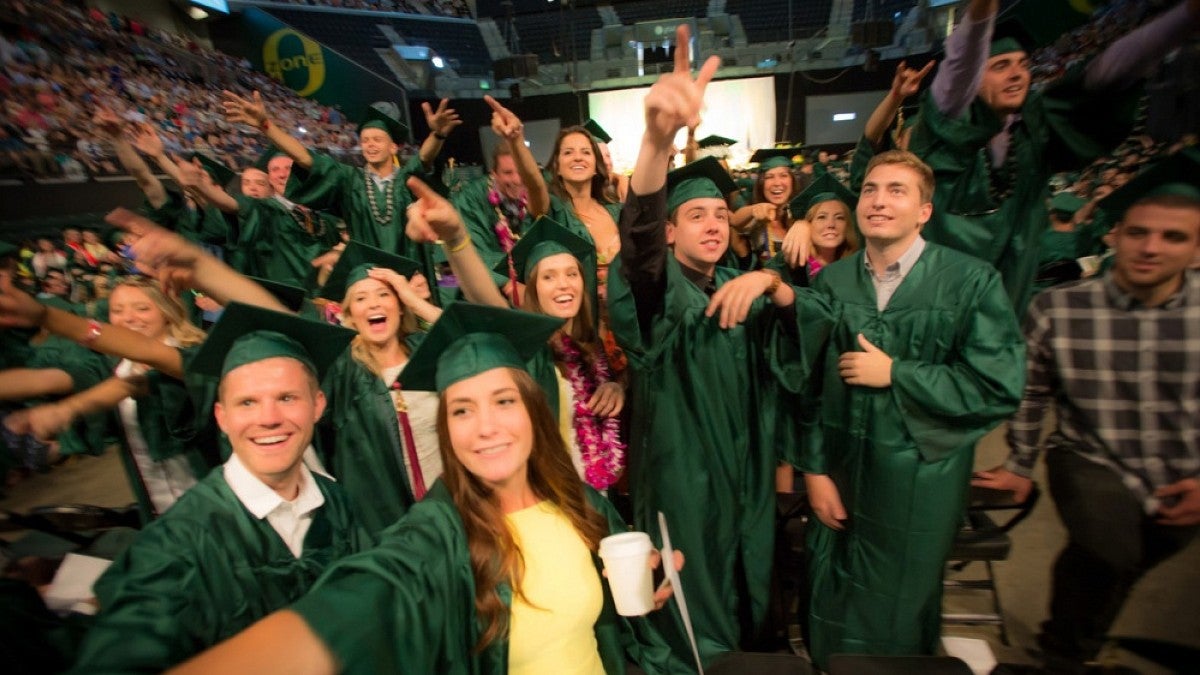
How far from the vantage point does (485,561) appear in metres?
1.37

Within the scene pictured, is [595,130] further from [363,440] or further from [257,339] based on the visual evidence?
[257,339]

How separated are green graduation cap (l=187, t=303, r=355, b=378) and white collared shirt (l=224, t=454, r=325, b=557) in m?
0.29

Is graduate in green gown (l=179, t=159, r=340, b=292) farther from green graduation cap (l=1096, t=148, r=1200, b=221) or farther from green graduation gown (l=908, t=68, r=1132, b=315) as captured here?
green graduation cap (l=1096, t=148, r=1200, b=221)

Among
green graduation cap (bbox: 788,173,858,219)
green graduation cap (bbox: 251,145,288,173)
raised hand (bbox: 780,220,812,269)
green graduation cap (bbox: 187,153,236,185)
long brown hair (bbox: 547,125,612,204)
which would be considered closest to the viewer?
raised hand (bbox: 780,220,812,269)

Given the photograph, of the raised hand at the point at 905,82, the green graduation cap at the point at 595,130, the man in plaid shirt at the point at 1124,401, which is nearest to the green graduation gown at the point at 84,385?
the green graduation cap at the point at 595,130

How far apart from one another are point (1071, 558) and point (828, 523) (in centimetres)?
98

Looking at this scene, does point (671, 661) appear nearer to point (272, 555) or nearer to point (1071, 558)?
point (272, 555)

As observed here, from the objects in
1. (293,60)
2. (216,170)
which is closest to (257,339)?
(216,170)

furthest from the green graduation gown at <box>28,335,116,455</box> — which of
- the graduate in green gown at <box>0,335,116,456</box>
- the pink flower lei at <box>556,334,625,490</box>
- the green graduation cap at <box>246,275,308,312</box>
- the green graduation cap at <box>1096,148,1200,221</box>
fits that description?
the green graduation cap at <box>1096,148,1200,221</box>

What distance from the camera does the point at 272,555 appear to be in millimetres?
1407

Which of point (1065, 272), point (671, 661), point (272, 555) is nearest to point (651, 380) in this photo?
point (671, 661)

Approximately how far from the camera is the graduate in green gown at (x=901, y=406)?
74.5 inches

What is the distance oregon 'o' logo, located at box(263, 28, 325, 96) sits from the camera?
2014 cm

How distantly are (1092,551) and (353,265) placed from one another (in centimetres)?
315
